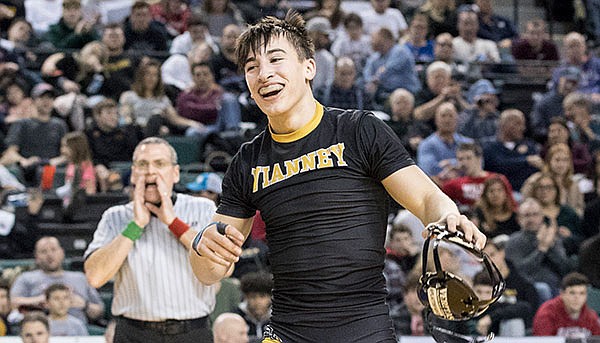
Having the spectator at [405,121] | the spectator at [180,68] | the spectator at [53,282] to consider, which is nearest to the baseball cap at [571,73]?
the spectator at [405,121]

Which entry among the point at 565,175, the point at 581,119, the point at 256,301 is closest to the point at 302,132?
the point at 256,301

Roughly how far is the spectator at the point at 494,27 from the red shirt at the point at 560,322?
655 cm

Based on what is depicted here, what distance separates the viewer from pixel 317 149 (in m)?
4.43

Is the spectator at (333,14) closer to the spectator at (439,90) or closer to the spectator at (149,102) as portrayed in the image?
the spectator at (439,90)

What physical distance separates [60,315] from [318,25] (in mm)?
5756

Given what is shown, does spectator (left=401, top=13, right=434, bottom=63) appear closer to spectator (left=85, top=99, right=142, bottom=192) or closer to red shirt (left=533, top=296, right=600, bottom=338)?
spectator (left=85, top=99, right=142, bottom=192)

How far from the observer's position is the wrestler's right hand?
4.08 m

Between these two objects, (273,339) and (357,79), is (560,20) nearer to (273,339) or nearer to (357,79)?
(357,79)

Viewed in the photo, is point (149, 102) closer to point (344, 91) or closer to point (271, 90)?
point (344, 91)

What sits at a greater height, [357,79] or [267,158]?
[357,79]

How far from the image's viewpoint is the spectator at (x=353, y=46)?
13.6 meters

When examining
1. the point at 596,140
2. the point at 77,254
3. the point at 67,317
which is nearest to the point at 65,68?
the point at 77,254

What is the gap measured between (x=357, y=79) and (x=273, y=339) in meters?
9.10

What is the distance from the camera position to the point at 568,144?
12.5m
